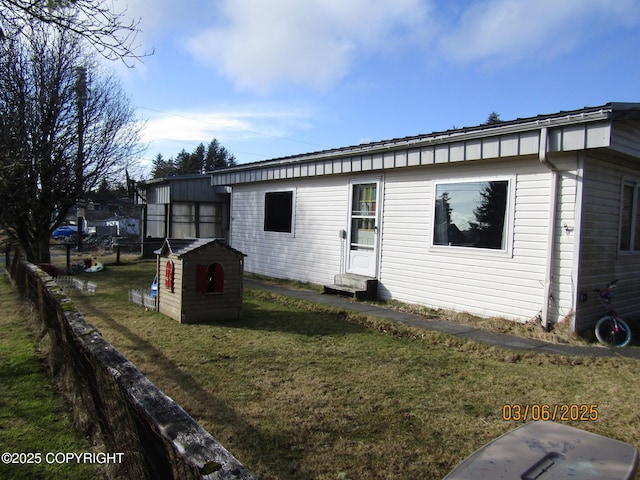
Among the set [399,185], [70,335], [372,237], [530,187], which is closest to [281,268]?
[372,237]

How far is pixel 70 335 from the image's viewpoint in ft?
11.6

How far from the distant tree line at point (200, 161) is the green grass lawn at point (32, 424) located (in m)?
72.1

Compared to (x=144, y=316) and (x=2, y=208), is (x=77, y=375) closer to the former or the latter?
(x=144, y=316)

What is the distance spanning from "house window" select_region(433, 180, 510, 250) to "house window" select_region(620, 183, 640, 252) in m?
1.99

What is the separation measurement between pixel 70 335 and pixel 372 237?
6.62 m

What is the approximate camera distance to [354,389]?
4.32 metres

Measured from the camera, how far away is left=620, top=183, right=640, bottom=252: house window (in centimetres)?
737

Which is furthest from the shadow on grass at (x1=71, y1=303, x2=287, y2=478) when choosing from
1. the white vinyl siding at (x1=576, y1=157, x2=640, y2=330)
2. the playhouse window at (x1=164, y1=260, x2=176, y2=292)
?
the white vinyl siding at (x1=576, y1=157, x2=640, y2=330)

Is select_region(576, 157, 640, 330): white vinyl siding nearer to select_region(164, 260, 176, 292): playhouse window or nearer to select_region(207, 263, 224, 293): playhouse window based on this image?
select_region(207, 263, 224, 293): playhouse window

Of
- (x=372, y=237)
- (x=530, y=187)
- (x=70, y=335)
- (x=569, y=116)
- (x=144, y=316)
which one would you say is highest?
(x=569, y=116)

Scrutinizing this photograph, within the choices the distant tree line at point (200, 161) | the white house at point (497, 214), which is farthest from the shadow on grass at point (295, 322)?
the distant tree line at point (200, 161)

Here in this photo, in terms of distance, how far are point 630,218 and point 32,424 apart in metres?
8.57

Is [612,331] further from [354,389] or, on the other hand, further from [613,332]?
[354,389]

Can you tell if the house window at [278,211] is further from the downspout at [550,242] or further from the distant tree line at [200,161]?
the distant tree line at [200,161]
